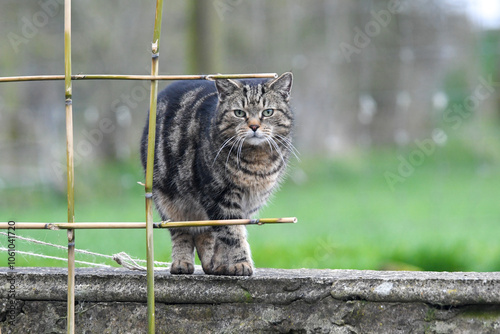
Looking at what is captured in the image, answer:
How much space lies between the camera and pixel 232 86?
2.79 meters

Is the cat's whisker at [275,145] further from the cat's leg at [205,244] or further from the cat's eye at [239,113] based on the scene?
the cat's leg at [205,244]

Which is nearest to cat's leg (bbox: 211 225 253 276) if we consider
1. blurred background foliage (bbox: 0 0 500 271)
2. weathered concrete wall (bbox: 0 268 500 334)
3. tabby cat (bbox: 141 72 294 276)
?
tabby cat (bbox: 141 72 294 276)

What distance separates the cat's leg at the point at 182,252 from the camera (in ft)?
8.82

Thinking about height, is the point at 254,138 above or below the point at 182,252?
above

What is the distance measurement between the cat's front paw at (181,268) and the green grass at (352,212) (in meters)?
0.53

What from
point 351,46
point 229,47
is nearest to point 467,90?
point 351,46

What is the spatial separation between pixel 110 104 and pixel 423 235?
409 cm

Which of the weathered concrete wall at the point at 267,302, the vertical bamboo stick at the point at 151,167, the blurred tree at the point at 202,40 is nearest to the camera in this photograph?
the vertical bamboo stick at the point at 151,167
